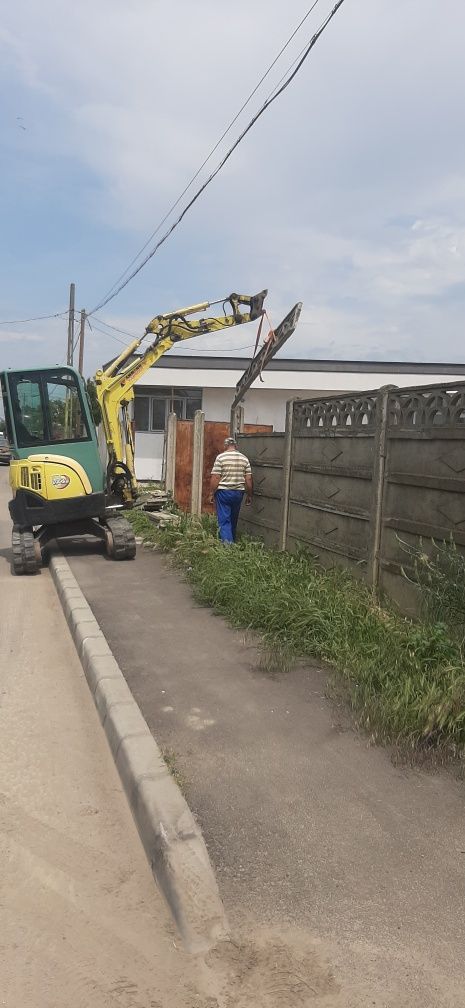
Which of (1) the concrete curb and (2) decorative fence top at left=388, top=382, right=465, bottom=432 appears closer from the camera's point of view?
(1) the concrete curb

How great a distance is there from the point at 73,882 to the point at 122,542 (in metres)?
7.60

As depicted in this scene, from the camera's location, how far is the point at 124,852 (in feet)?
11.2

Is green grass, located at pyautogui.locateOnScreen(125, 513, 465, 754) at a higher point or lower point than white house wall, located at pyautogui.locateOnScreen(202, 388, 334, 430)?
lower

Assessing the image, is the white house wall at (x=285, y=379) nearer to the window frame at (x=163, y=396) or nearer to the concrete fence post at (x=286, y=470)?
the window frame at (x=163, y=396)

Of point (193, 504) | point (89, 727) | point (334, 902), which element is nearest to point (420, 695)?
point (334, 902)

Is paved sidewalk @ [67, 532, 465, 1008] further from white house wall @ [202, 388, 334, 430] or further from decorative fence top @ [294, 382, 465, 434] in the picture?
white house wall @ [202, 388, 334, 430]

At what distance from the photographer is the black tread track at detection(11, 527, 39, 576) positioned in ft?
33.4

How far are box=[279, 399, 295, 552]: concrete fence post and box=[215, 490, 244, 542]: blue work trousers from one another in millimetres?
1356

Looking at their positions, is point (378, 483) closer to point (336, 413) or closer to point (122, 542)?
point (336, 413)

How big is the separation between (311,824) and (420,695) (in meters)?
1.17

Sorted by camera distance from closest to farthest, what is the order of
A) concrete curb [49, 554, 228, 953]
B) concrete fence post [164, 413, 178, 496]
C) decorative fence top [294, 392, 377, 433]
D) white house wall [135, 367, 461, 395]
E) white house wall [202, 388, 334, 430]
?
concrete curb [49, 554, 228, 953] → decorative fence top [294, 392, 377, 433] → concrete fence post [164, 413, 178, 496] → white house wall [135, 367, 461, 395] → white house wall [202, 388, 334, 430]

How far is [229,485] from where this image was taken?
988cm

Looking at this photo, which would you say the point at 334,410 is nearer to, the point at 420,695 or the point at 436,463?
the point at 436,463

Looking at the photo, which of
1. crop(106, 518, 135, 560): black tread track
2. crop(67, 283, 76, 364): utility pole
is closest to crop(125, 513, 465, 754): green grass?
crop(106, 518, 135, 560): black tread track
